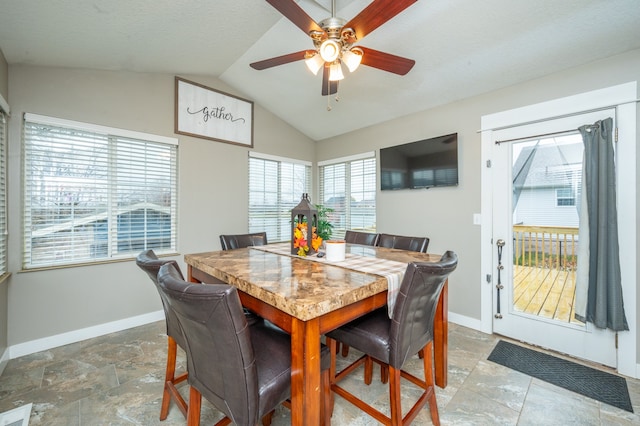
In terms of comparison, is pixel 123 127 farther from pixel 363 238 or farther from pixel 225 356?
pixel 225 356

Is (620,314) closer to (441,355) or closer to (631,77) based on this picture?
(441,355)

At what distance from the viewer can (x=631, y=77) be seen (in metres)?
2.01

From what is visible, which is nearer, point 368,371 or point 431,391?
point 431,391

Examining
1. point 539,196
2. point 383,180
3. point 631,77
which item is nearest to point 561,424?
point 539,196

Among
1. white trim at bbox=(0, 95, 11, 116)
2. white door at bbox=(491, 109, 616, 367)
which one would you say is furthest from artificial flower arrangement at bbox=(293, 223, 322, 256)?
white trim at bbox=(0, 95, 11, 116)

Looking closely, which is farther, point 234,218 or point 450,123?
point 234,218

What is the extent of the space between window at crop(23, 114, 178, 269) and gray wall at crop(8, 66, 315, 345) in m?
0.09

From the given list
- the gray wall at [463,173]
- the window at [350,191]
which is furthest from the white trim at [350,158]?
the gray wall at [463,173]

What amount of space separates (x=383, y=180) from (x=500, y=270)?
1.68 metres

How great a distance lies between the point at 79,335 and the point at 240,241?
5.79 feet

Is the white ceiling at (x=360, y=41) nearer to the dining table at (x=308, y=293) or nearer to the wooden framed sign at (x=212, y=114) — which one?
the wooden framed sign at (x=212, y=114)

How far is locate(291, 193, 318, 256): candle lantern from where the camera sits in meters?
1.87

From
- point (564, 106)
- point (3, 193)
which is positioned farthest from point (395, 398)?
point (3, 193)

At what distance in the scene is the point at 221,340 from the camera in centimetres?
92
